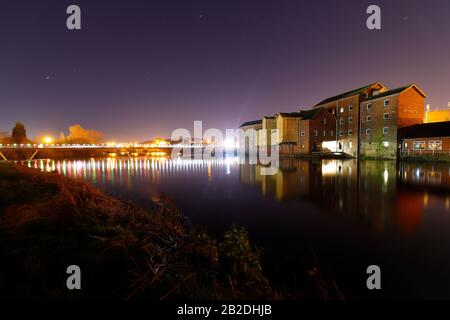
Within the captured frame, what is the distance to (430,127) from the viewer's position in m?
34.7

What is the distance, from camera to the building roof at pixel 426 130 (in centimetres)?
3262

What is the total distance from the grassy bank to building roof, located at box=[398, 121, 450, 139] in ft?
130

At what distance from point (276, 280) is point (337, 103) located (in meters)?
54.5

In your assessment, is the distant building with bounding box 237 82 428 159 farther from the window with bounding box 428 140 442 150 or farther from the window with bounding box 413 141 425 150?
the window with bounding box 428 140 442 150

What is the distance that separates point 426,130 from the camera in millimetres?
34438

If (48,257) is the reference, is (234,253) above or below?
below

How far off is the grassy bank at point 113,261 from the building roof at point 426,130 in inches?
1566

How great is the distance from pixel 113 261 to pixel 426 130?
45.0 metres

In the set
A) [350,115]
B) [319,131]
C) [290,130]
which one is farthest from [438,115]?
[290,130]

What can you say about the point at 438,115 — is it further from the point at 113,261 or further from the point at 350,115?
the point at 113,261

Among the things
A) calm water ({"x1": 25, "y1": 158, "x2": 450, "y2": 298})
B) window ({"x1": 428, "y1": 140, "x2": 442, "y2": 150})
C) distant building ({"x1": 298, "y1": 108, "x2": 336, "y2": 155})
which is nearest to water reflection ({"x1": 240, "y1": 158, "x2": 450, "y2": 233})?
calm water ({"x1": 25, "y1": 158, "x2": 450, "y2": 298})

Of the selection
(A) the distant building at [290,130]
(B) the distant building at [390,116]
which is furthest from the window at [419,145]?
(A) the distant building at [290,130]
